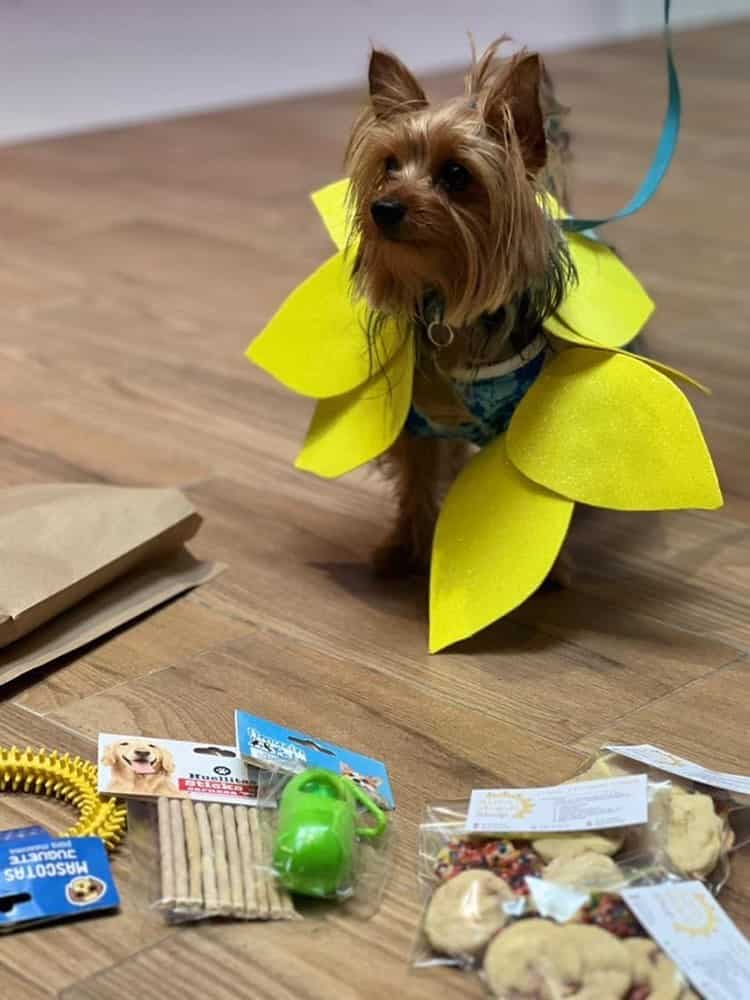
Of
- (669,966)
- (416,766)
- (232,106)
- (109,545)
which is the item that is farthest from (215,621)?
(232,106)

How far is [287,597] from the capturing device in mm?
1829

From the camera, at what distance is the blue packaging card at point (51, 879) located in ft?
4.09

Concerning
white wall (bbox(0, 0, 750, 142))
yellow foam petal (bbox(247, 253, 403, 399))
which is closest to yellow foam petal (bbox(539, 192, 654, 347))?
yellow foam petal (bbox(247, 253, 403, 399))

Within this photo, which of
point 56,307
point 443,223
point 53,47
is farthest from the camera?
point 53,47

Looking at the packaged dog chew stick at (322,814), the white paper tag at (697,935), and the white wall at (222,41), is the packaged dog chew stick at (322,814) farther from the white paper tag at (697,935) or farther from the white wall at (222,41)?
the white wall at (222,41)

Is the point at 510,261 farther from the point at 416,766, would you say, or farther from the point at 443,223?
the point at 416,766

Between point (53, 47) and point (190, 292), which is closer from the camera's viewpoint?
point (190, 292)

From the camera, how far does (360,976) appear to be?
1.21 meters

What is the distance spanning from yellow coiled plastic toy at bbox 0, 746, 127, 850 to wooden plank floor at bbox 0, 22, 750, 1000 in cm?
2

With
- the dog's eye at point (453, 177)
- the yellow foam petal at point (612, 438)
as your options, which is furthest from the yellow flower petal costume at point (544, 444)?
the dog's eye at point (453, 177)

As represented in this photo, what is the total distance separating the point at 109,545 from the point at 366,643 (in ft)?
0.98

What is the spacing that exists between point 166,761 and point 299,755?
121mm

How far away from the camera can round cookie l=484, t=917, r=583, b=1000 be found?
45.5 inches

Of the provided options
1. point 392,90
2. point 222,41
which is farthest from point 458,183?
point 222,41
